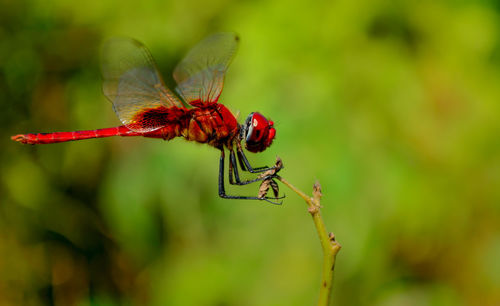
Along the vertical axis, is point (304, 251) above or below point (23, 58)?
below

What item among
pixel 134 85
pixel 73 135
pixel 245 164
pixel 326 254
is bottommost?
pixel 326 254

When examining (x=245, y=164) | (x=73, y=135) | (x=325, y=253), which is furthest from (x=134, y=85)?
(x=325, y=253)

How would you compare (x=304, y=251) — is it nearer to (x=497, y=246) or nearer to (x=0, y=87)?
(x=497, y=246)

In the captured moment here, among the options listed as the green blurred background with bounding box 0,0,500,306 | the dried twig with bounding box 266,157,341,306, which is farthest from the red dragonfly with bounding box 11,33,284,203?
the dried twig with bounding box 266,157,341,306

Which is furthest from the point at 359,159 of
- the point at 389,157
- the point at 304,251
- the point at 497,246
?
the point at 497,246

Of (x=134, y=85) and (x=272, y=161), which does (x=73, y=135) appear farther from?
(x=272, y=161)

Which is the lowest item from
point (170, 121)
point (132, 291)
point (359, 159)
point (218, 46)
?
point (132, 291)
